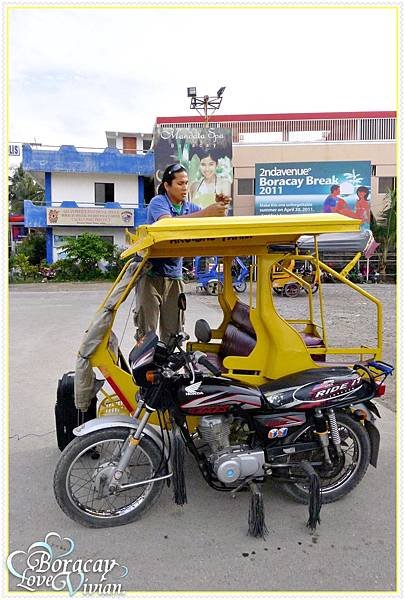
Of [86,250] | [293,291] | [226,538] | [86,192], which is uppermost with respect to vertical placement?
[86,192]

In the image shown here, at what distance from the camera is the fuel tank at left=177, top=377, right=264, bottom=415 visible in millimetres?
2697

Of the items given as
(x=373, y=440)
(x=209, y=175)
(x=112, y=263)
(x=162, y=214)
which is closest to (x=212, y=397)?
(x=373, y=440)

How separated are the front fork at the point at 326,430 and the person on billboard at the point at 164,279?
1.45 metres

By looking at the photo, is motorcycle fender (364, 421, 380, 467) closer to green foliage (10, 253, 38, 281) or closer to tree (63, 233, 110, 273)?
tree (63, 233, 110, 273)

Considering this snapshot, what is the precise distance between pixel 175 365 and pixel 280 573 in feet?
4.07

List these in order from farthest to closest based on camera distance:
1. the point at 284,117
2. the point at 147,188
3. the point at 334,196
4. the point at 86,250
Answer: the point at 147,188 < the point at 284,117 < the point at 86,250 < the point at 334,196

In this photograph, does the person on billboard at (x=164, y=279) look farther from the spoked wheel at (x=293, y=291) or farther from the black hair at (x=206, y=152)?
the black hair at (x=206, y=152)

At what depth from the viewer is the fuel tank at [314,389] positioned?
2.79 m

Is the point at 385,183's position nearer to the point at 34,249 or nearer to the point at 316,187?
the point at 316,187

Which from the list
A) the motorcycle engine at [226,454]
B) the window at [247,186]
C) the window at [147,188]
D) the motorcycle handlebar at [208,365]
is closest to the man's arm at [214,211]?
the motorcycle handlebar at [208,365]

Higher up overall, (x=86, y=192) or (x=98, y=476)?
(x=86, y=192)

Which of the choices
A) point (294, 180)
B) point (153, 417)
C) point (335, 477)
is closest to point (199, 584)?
point (153, 417)

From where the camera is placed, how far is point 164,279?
3809mm

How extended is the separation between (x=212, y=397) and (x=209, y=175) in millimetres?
21838
